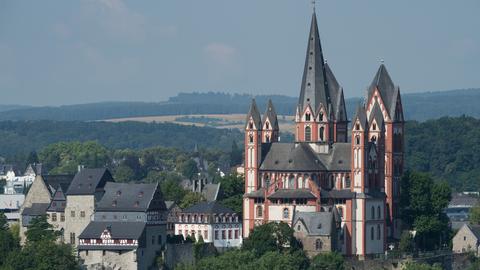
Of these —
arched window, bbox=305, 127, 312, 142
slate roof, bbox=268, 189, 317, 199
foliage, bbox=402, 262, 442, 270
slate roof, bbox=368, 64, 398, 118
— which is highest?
slate roof, bbox=368, 64, 398, 118

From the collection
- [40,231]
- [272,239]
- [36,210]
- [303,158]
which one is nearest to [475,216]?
[303,158]

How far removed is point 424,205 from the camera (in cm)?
12056

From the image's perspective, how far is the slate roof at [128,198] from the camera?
113 m

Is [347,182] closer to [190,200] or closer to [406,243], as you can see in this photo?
[406,243]

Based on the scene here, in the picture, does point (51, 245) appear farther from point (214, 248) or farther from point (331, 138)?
point (331, 138)

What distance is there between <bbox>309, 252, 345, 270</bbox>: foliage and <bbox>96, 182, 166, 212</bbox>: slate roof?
10.3 m

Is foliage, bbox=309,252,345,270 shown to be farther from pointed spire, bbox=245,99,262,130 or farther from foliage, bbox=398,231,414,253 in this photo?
pointed spire, bbox=245,99,262,130

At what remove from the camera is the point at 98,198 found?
116 metres

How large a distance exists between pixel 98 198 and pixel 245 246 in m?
10.3

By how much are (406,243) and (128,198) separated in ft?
55.4

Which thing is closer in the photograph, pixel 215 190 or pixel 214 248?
pixel 214 248

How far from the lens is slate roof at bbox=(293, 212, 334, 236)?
111312 mm

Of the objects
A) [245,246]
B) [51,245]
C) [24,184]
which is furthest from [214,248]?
[24,184]

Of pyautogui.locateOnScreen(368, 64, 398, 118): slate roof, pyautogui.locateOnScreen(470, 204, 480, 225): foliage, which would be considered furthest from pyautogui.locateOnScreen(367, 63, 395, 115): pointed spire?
pyautogui.locateOnScreen(470, 204, 480, 225): foliage
